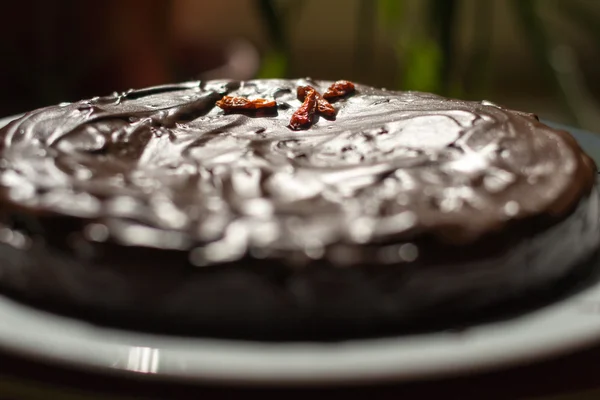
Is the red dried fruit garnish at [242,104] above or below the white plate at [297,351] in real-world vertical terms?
above

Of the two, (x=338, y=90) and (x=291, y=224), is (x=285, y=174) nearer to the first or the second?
(x=291, y=224)

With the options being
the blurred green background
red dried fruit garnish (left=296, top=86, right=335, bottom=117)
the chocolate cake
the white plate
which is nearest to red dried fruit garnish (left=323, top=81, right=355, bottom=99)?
red dried fruit garnish (left=296, top=86, right=335, bottom=117)

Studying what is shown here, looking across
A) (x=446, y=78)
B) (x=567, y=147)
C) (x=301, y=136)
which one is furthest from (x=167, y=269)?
(x=446, y=78)

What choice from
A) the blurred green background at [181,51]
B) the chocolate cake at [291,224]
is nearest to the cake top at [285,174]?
the chocolate cake at [291,224]

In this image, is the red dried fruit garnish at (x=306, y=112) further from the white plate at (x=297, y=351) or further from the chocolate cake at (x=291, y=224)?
the white plate at (x=297, y=351)

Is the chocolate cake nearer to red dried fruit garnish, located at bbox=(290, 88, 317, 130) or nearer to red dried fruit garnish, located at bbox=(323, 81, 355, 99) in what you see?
red dried fruit garnish, located at bbox=(290, 88, 317, 130)

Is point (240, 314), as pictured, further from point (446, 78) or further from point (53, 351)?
point (446, 78)
